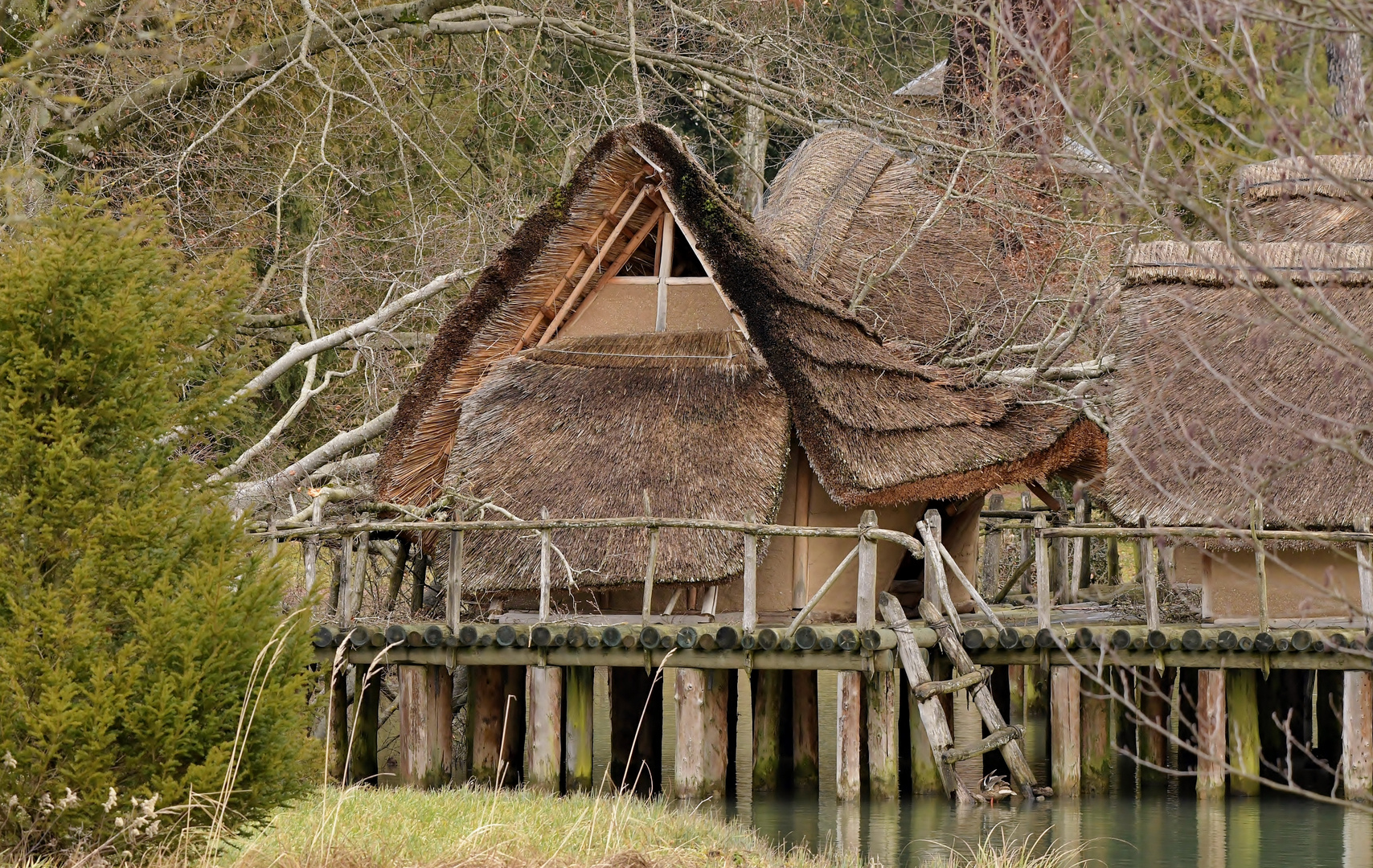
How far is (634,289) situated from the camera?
17000 mm

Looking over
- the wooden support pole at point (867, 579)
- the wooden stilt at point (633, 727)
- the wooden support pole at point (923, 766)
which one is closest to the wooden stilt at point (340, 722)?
the wooden stilt at point (633, 727)

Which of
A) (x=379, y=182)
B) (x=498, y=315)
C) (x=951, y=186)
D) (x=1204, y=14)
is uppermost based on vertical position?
(x=379, y=182)

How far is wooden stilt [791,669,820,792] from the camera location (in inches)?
582

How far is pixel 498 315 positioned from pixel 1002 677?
647 cm

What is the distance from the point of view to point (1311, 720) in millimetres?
18953

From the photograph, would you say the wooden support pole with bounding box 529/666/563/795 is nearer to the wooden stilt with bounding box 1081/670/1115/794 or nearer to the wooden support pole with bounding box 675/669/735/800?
the wooden support pole with bounding box 675/669/735/800

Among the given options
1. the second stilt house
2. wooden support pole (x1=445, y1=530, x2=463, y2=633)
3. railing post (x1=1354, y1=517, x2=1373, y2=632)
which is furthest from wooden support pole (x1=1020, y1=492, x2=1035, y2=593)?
wooden support pole (x1=445, y1=530, x2=463, y2=633)

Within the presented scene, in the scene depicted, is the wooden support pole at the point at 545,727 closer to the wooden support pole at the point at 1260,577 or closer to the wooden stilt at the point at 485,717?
the wooden stilt at the point at 485,717

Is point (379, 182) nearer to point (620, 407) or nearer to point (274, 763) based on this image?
point (620, 407)

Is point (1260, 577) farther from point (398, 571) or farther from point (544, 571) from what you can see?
point (398, 571)

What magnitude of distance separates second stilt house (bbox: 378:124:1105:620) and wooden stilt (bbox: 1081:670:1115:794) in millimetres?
2550

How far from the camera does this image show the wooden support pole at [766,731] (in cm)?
1466

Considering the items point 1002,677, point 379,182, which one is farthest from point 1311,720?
point 379,182

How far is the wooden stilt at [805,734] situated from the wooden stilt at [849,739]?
120cm
